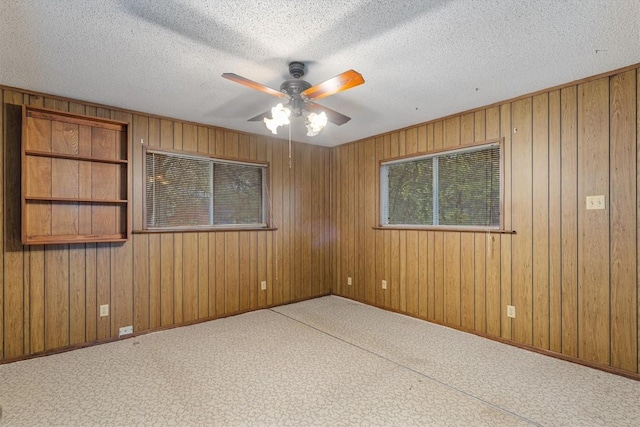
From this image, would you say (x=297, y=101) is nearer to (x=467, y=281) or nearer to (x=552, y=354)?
(x=467, y=281)

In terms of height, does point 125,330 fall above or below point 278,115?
below

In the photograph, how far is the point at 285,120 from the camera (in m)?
2.35

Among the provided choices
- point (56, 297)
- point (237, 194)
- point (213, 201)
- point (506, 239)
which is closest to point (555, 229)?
point (506, 239)

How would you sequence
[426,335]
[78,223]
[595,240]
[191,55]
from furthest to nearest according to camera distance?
[426,335] → [78,223] → [595,240] → [191,55]

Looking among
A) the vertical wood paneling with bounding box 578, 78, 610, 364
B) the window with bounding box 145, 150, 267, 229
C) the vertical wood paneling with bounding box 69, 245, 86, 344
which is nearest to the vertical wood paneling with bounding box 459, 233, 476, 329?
the vertical wood paneling with bounding box 578, 78, 610, 364

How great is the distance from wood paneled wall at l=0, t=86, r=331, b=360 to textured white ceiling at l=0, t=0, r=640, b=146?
67 cm

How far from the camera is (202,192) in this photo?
384 cm

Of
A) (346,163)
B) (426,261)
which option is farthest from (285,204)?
(426,261)

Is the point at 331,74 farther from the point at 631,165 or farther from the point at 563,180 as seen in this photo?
the point at 631,165

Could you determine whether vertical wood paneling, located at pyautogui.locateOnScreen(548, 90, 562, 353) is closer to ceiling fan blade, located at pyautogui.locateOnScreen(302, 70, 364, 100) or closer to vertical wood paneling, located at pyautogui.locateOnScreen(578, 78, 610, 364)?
vertical wood paneling, located at pyautogui.locateOnScreen(578, 78, 610, 364)

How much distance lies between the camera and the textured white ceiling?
1731mm

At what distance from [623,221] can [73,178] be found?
462 cm

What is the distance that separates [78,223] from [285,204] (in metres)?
2.36

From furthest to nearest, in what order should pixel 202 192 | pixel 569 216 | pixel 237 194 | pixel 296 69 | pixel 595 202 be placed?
pixel 237 194 → pixel 202 192 → pixel 569 216 → pixel 595 202 → pixel 296 69
